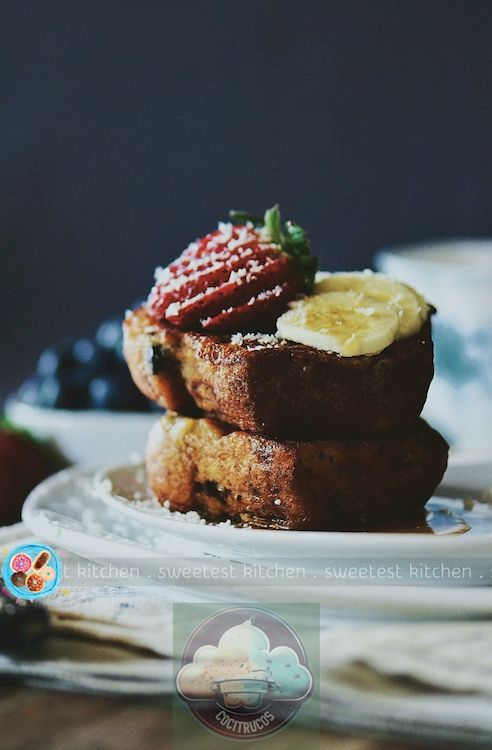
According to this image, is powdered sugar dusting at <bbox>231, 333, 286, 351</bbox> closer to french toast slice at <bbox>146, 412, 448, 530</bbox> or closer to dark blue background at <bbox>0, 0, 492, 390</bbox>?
french toast slice at <bbox>146, 412, 448, 530</bbox>

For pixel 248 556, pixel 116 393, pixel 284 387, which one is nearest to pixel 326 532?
pixel 248 556

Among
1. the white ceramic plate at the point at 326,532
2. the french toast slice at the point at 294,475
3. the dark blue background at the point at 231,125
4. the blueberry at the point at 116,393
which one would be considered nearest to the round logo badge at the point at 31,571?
the white ceramic plate at the point at 326,532

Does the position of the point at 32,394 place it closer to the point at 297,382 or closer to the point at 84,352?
the point at 84,352

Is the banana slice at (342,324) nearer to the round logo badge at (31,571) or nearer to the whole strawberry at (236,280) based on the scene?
the whole strawberry at (236,280)

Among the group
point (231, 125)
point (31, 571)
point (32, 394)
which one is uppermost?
point (231, 125)

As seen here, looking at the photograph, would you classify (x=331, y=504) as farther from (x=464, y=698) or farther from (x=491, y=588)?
(x=464, y=698)

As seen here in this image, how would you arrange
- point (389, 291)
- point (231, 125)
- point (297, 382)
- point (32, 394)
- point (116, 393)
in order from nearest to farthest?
point (297, 382) < point (389, 291) < point (116, 393) < point (32, 394) < point (231, 125)
